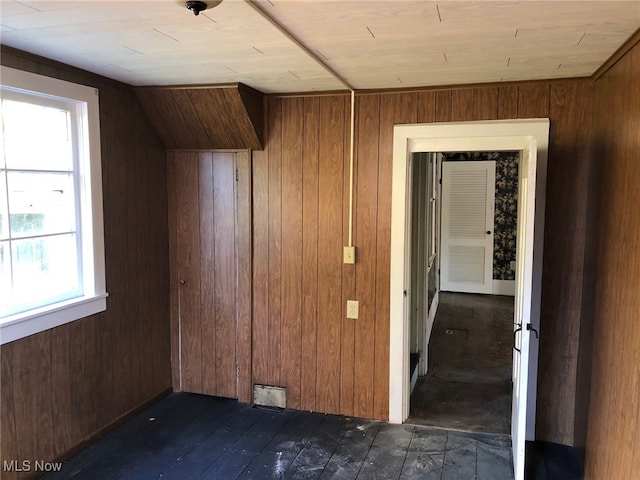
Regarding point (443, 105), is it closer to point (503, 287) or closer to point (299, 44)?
point (299, 44)

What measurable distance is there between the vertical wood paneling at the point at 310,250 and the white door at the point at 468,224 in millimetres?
4513

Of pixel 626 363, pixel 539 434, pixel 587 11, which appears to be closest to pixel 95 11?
pixel 587 11

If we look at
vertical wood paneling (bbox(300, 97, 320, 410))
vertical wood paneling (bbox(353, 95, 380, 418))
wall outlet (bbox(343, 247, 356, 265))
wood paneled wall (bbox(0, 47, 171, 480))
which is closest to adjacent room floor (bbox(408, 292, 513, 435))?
vertical wood paneling (bbox(353, 95, 380, 418))

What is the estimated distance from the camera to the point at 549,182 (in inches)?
116

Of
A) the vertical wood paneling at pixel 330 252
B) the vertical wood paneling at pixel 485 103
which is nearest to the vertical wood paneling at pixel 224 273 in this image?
the vertical wood paneling at pixel 330 252

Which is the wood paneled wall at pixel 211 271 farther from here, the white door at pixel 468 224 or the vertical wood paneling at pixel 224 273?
the white door at pixel 468 224

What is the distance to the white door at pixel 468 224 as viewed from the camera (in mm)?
7328

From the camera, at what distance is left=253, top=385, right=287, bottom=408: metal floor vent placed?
3.54 metres

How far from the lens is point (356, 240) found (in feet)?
10.9

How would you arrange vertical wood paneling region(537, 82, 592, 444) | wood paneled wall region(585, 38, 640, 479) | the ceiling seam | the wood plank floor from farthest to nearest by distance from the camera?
vertical wood paneling region(537, 82, 592, 444), the wood plank floor, wood paneled wall region(585, 38, 640, 479), the ceiling seam

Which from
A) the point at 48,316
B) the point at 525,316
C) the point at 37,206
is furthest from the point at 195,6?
the point at 525,316

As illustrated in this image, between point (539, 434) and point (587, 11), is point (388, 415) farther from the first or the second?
point (587, 11)

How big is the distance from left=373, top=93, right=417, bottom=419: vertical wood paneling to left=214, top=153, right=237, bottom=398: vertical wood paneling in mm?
1028

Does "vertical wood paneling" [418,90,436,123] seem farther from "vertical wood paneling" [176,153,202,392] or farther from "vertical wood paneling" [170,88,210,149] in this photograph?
"vertical wood paneling" [176,153,202,392]
